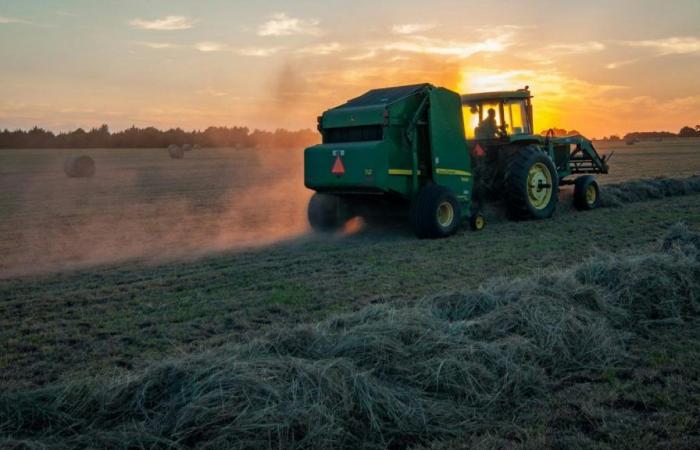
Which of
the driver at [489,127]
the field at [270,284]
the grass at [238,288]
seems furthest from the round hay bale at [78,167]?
the driver at [489,127]

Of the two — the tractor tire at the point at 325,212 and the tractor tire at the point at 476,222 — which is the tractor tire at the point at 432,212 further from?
the tractor tire at the point at 325,212

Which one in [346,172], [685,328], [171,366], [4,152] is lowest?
[685,328]

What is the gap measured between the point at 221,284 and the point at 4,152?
43148 millimetres

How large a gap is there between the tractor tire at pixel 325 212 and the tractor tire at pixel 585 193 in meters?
5.65

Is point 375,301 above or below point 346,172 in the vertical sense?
below

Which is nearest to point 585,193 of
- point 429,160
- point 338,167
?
point 429,160

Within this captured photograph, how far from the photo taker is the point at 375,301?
698 cm

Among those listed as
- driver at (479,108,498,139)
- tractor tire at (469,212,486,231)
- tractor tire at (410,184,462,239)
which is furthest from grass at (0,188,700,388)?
driver at (479,108,498,139)

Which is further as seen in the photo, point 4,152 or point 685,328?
point 4,152

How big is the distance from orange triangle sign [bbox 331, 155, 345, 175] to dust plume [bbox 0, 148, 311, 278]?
1749mm

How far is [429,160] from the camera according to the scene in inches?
454

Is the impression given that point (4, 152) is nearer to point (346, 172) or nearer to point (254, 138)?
point (254, 138)

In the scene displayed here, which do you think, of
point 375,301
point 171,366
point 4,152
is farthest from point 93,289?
point 4,152

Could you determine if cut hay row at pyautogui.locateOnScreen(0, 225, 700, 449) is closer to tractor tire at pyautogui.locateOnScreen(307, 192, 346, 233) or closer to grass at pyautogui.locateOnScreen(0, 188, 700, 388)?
grass at pyautogui.locateOnScreen(0, 188, 700, 388)
